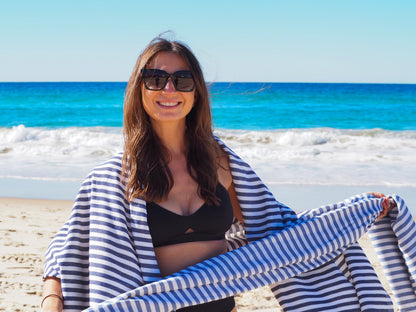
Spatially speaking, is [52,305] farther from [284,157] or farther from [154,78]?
[284,157]

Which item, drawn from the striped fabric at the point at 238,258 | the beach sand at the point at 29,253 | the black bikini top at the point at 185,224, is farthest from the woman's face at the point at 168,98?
the beach sand at the point at 29,253

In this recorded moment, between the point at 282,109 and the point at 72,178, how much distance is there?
21.0 metres

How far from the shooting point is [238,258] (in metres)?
2.12

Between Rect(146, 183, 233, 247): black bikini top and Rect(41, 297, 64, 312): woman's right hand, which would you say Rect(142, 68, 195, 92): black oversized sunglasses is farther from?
Rect(41, 297, 64, 312): woman's right hand

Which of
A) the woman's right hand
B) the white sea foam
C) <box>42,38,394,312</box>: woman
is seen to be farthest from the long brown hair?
the white sea foam

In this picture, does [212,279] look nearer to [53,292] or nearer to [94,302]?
[94,302]

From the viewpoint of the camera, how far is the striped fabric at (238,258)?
1955 mm

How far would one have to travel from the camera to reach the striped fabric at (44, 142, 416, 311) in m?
1.96

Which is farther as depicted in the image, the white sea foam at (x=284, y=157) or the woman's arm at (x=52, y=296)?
the white sea foam at (x=284, y=157)

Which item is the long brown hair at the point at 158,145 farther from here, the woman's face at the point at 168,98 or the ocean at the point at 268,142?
the ocean at the point at 268,142

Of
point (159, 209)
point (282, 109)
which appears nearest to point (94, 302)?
point (159, 209)

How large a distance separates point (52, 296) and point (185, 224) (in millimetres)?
569

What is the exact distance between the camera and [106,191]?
2.07m

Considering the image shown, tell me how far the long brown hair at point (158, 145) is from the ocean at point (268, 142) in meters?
0.36
